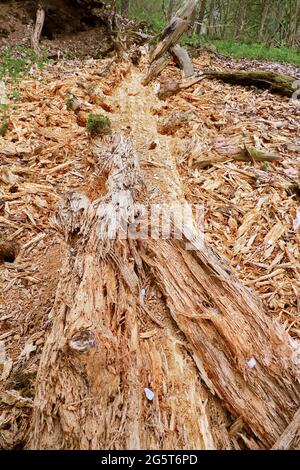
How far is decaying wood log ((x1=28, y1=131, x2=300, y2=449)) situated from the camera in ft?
6.11

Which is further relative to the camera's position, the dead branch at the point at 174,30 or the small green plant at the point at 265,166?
the dead branch at the point at 174,30

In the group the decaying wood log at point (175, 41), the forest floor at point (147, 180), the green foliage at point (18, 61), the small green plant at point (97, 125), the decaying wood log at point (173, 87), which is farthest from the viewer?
the decaying wood log at point (175, 41)

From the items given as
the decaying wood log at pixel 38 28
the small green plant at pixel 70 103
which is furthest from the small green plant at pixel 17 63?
the small green plant at pixel 70 103

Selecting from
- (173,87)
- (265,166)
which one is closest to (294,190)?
(265,166)

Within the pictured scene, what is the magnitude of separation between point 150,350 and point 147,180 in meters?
1.79

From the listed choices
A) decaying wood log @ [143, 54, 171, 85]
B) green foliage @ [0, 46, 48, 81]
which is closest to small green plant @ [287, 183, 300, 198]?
decaying wood log @ [143, 54, 171, 85]

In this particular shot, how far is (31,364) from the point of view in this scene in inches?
98.8

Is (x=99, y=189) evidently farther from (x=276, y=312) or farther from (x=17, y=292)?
(x=276, y=312)

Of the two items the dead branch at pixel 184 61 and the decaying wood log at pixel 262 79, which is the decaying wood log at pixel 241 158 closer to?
the decaying wood log at pixel 262 79

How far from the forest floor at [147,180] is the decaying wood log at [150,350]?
192 mm

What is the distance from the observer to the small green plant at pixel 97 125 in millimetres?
4262

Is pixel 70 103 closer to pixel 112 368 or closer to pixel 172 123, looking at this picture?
pixel 172 123
